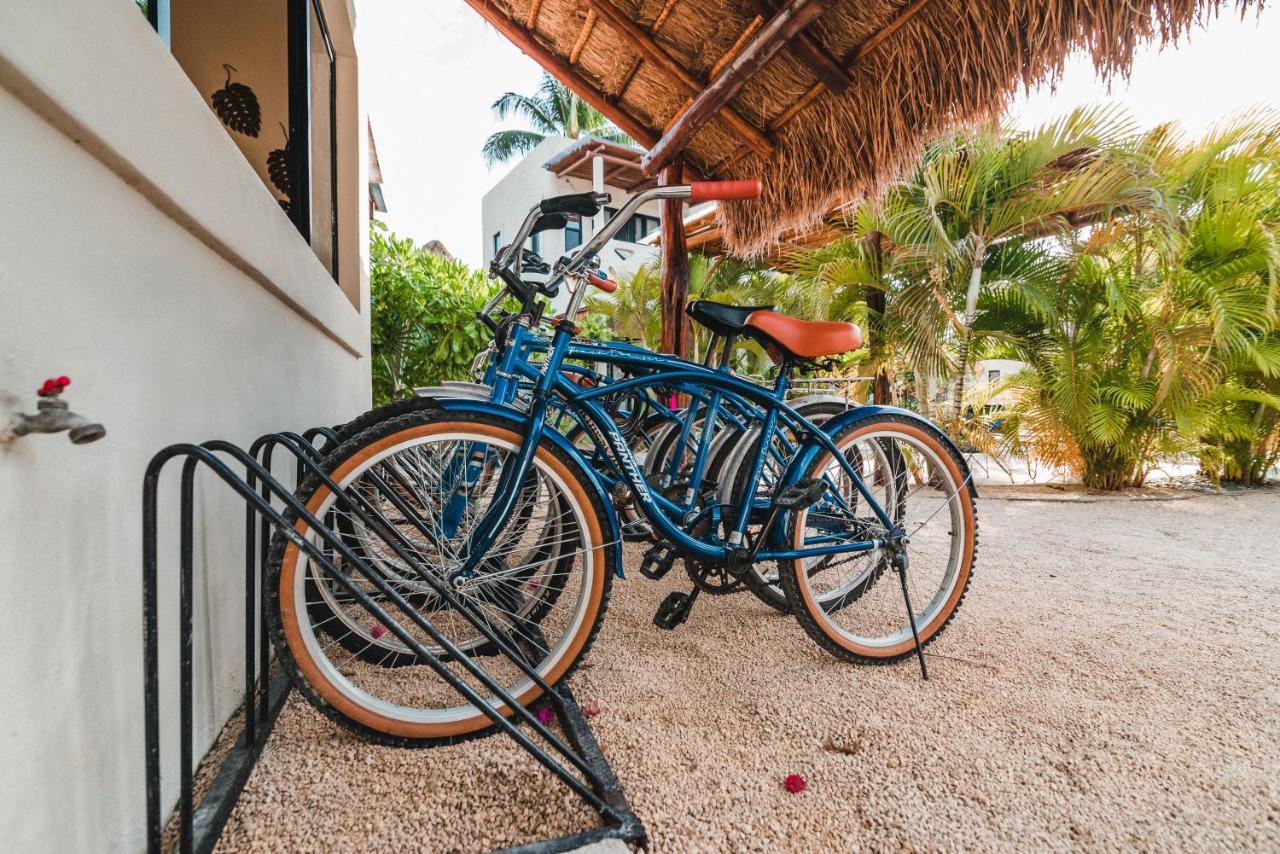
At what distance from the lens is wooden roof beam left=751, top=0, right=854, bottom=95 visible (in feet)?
8.59

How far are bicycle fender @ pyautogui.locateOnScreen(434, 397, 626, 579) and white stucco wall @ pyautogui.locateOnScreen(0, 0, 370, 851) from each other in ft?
1.73

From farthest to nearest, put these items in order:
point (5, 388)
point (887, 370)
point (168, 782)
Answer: point (887, 370), point (168, 782), point (5, 388)

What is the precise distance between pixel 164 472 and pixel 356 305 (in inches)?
104

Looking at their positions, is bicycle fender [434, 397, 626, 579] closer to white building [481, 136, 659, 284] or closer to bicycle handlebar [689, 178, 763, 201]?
bicycle handlebar [689, 178, 763, 201]

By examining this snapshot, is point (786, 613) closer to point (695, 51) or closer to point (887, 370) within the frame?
point (695, 51)

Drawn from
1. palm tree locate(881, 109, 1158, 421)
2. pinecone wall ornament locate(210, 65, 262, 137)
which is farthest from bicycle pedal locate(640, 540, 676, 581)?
palm tree locate(881, 109, 1158, 421)

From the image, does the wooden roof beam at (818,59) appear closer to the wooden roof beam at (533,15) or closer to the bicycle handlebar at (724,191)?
the wooden roof beam at (533,15)

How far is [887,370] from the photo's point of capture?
563 cm

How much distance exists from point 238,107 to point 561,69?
1.89 metres

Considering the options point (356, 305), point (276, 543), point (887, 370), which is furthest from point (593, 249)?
point (887, 370)

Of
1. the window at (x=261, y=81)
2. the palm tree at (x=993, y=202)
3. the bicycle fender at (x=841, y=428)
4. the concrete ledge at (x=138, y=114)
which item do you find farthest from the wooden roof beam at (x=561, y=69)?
the bicycle fender at (x=841, y=428)

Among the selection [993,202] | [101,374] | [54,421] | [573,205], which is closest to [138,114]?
[101,374]

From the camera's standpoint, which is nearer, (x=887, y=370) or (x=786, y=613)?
(x=786, y=613)

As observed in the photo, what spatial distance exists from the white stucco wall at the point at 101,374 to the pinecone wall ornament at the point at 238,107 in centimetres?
246
